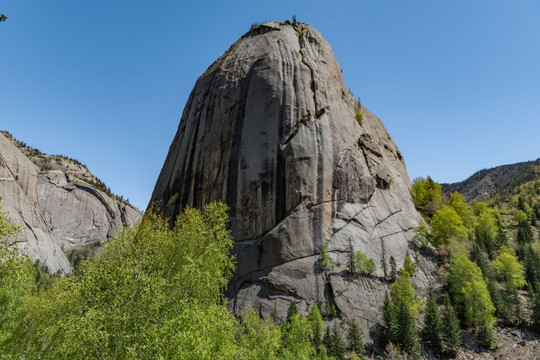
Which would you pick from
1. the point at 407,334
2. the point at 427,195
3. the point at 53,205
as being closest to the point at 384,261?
the point at 407,334

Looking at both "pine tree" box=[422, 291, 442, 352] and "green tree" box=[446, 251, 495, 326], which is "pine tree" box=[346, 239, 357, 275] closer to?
"pine tree" box=[422, 291, 442, 352]

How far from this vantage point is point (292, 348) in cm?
2047

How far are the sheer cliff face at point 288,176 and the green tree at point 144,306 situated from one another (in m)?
17.9

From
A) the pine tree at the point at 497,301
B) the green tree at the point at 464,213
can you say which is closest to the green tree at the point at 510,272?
the pine tree at the point at 497,301

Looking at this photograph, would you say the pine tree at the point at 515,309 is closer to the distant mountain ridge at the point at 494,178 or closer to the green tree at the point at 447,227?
the green tree at the point at 447,227

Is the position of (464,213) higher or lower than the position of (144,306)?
higher

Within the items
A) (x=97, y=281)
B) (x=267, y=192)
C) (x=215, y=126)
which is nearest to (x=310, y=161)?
(x=267, y=192)

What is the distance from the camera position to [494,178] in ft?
587

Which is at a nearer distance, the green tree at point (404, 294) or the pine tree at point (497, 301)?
the green tree at point (404, 294)

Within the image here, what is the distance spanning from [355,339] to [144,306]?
2157cm

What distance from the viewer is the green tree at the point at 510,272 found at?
35375 millimetres

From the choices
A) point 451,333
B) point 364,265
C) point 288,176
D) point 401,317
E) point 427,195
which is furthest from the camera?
point 427,195

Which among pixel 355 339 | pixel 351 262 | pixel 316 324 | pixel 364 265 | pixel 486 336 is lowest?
pixel 355 339

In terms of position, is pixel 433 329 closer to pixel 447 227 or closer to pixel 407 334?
pixel 407 334
